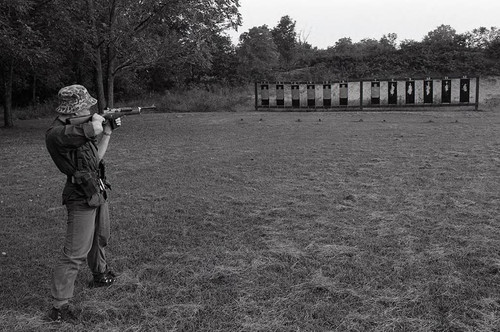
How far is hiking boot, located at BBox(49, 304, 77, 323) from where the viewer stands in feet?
11.1

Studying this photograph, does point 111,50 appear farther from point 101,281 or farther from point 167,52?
point 101,281

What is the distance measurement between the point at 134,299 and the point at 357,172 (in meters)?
5.55

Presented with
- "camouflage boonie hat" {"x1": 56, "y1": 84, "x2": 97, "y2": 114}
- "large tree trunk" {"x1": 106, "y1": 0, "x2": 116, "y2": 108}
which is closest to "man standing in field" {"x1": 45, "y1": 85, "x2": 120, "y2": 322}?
"camouflage boonie hat" {"x1": 56, "y1": 84, "x2": 97, "y2": 114}

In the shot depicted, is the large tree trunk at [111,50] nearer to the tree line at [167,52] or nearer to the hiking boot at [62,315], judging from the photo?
the tree line at [167,52]

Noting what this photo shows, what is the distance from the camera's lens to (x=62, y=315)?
3387mm

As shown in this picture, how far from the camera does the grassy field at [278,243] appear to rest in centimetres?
341

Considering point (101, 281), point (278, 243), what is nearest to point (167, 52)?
point (278, 243)

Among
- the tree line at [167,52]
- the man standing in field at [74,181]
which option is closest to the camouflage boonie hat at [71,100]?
Answer: the man standing in field at [74,181]

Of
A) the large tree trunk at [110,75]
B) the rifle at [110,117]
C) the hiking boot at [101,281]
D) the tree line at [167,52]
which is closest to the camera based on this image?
the rifle at [110,117]

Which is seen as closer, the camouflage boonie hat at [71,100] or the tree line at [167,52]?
the camouflage boonie hat at [71,100]

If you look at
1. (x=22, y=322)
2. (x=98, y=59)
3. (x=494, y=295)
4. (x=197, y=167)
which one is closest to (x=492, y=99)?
(x=98, y=59)

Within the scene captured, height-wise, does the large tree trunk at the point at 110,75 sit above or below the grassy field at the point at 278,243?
above

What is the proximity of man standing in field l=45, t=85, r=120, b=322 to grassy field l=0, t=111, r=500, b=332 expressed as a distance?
26 cm

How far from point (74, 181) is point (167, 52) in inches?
→ 607
